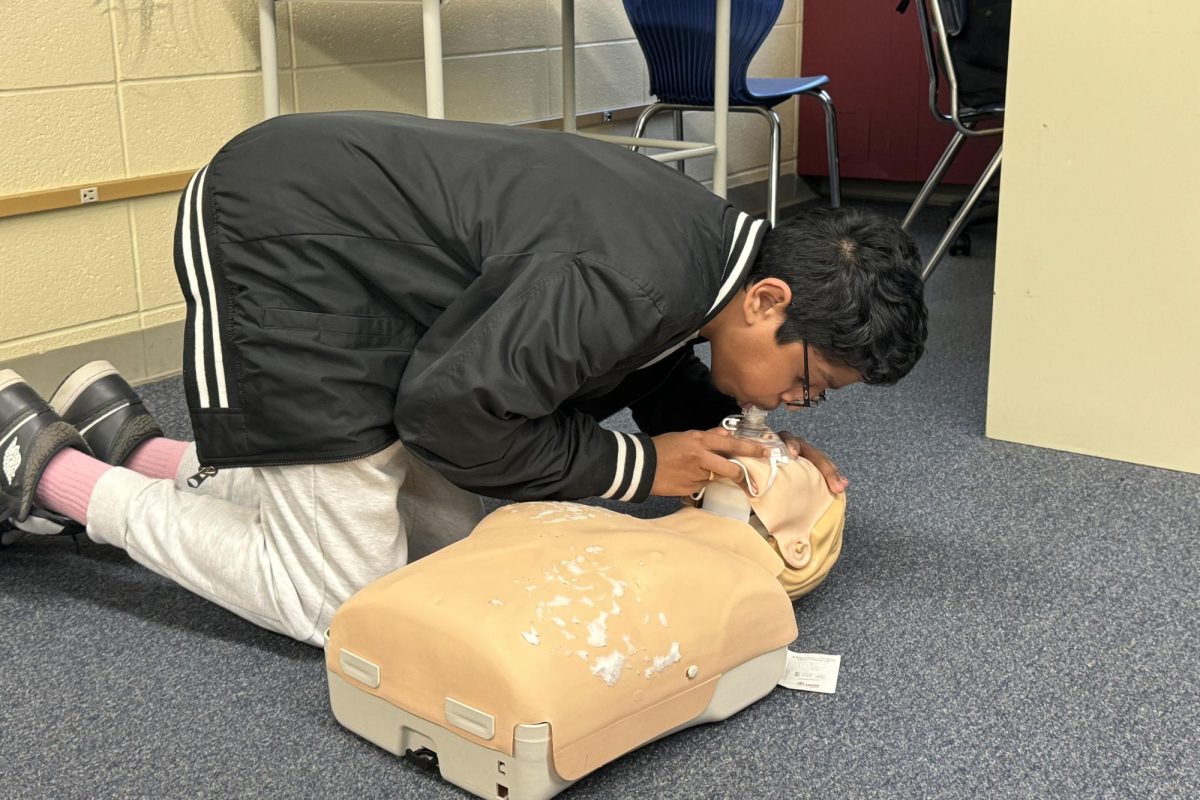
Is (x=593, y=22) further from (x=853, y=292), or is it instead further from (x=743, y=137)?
(x=853, y=292)

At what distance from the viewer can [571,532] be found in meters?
1.21

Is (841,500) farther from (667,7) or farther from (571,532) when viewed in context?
(667,7)

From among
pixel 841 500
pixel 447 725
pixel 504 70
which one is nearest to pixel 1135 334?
pixel 841 500

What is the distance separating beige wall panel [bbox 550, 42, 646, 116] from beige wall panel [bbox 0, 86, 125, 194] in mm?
1254

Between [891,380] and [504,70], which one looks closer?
[891,380]

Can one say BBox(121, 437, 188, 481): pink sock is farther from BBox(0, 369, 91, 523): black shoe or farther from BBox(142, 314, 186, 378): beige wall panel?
BBox(142, 314, 186, 378): beige wall panel

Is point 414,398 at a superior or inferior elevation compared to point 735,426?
superior

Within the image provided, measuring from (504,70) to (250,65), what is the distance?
74 cm

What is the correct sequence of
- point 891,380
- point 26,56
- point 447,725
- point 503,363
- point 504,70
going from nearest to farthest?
point 447,725 < point 503,363 < point 891,380 < point 26,56 < point 504,70

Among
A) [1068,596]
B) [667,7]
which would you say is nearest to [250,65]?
[667,7]

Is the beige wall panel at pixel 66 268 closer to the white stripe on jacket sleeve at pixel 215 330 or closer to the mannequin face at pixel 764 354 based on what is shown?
the white stripe on jacket sleeve at pixel 215 330

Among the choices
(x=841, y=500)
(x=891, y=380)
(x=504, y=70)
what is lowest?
(x=841, y=500)

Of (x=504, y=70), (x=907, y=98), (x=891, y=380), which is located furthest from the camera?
(x=907, y=98)

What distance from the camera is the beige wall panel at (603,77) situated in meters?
3.18
